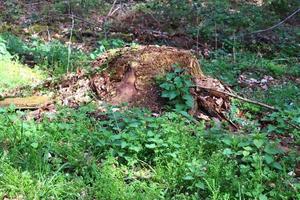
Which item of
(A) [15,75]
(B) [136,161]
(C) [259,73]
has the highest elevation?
(B) [136,161]

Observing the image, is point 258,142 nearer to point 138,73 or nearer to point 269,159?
point 269,159

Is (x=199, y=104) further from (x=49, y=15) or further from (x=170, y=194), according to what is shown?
(x=49, y=15)

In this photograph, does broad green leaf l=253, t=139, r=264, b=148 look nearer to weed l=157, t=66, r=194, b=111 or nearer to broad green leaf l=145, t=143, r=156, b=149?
broad green leaf l=145, t=143, r=156, b=149

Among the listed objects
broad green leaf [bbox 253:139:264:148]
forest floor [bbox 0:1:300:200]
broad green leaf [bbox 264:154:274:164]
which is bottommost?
forest floor [bbox 0:1:300:200]

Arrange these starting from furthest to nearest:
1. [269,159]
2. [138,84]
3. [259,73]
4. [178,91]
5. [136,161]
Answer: [259,73] → [138,84] → [178,91] → [136,161] → [269,159]

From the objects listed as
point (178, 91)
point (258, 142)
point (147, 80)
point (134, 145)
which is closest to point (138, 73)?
point (147, 80)

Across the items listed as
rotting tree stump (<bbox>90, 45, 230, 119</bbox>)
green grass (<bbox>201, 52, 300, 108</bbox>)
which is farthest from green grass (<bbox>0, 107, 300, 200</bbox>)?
green grass (<bbox>201, 52, 300, 108</bbox>)

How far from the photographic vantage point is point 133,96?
18.2 ft

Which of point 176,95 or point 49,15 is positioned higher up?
point 176,95

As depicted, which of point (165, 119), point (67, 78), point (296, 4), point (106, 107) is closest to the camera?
point (165, 119)

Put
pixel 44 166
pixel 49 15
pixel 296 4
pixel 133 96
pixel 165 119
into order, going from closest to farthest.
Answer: pixel 44 166, pixel 165 119, pixel 133 96, pixel 49 15, pixel 296 4

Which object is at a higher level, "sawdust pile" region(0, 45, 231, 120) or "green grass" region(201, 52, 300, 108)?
"sawdust pile" region(0, 45, 231, 120)

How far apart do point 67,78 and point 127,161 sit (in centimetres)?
245

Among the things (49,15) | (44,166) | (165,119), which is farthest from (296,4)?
(44,166)
